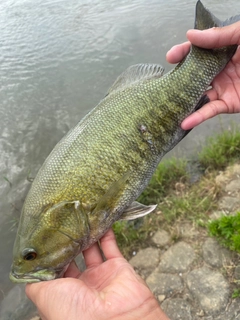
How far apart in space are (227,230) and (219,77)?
4.89 feet

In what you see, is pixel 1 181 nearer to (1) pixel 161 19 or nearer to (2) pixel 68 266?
(2) pixel 68 266

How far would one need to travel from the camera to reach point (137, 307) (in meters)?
1.98

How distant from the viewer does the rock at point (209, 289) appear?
2982 millimetres

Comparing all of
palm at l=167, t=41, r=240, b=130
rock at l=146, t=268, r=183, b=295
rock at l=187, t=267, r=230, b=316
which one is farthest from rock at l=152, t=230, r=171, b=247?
palm at l=167, t=41, r=240, b=130

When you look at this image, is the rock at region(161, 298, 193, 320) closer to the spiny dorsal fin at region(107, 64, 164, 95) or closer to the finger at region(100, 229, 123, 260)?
the finger at region(100, 229, 123, 260)

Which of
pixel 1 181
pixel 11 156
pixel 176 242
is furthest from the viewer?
pixel 11 156

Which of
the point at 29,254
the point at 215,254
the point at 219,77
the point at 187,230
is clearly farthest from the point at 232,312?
the point at 219,77

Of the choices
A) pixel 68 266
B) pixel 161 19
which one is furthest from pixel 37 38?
pixel 68 266

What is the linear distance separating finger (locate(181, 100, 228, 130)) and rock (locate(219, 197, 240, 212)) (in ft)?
4.36

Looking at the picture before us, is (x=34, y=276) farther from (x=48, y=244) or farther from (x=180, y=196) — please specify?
(x=180, y=196)

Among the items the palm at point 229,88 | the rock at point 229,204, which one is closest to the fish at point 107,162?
the palm at point 229,88

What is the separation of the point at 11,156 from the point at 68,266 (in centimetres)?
363

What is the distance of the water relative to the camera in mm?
5387

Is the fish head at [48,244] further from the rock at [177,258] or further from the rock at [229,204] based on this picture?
the rock at [229,204]
